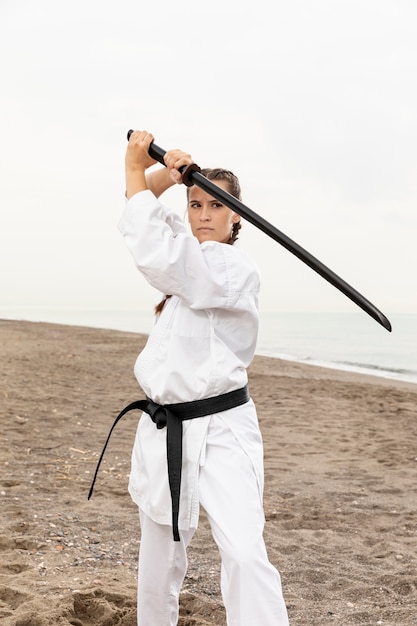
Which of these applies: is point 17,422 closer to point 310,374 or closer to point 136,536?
point 136,536

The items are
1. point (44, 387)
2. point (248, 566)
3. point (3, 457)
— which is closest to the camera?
point (248, 566)

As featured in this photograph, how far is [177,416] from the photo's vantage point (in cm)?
221

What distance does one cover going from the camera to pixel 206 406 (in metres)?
2.18

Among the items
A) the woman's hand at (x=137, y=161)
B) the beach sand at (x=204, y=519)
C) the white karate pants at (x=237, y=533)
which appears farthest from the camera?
the beach sand at (x=204, y=519)

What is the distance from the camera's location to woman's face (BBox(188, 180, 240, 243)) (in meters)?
2.33

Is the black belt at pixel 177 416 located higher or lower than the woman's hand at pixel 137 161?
lower

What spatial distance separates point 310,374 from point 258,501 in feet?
42.1

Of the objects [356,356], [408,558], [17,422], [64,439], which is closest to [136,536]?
[408,558]

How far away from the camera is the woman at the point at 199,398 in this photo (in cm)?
202

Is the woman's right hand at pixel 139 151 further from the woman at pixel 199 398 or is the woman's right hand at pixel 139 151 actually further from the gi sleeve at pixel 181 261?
the gi sleeve at pixel 181 261

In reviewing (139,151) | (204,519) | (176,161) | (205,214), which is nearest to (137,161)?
(139,151)

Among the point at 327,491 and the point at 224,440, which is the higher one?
the point at 224,440

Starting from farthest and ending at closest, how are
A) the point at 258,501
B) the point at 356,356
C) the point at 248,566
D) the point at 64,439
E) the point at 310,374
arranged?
1. the point at 356,356
2. the point at 310,374
3. the point at 64,439
4. the point at 258,501
5. the point at 248,566

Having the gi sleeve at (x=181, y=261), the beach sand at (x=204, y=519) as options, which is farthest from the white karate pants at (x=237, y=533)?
the beach sand at (x=204, y=519)
